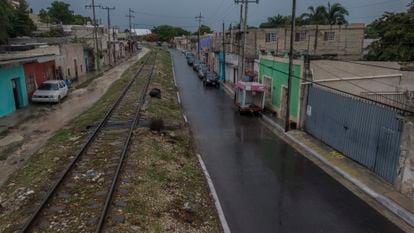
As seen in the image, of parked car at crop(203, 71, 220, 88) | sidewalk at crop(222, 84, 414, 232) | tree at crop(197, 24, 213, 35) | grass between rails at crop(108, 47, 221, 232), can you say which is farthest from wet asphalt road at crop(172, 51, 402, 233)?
tree at crop(197, 24, 213, 35)

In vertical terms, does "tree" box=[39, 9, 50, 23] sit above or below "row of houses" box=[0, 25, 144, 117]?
above

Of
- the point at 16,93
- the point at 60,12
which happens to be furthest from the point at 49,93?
the point at 60,12

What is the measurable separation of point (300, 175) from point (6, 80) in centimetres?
2022

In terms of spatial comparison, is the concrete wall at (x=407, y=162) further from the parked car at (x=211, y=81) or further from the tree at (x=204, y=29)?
the tree at (x=204, y=29)

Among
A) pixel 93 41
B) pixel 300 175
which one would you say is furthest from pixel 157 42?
pixel 300 175

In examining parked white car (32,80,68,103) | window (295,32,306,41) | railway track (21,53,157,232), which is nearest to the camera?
railway track (21,53,157,232)

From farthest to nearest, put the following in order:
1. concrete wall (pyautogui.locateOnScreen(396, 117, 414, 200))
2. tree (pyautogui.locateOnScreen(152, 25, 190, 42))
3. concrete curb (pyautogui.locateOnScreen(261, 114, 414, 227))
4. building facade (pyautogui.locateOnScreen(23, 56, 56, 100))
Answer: tree (pyautogui.locateOnScreen(152, 25, 190, 42)), building facade (pyautogui.locateOnScreen(23, 56, 56, 100)), concrete wall (pyautogui.locateOnScreen(396, 117, 414, 200)), concrete curb (pyautogui.locateOnScreen(261, 114, 414, 227))

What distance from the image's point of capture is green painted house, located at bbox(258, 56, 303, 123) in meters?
21.0

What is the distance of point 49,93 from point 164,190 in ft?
63.1

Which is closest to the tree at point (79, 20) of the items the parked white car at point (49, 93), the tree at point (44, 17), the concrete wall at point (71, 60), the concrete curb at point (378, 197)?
the tree at point (44, 17)

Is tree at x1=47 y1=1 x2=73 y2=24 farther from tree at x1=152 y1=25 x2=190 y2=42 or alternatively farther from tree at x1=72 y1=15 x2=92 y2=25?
tree at x1=152 y1=25 x2=190 y2=42

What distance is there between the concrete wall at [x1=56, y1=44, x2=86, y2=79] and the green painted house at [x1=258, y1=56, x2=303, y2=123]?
20.6 metres

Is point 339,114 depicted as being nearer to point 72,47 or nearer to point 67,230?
point 67,230

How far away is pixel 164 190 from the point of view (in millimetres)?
11609
